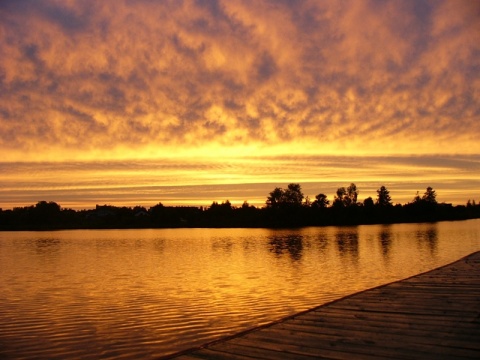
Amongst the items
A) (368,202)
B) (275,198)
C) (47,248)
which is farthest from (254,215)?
(47,248)

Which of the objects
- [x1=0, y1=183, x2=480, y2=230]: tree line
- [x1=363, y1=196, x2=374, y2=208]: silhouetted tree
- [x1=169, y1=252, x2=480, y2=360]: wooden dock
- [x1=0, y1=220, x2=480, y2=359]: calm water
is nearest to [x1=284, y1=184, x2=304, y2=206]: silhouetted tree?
[x1=0, y1=183, x2=480, y2=230]: tree line

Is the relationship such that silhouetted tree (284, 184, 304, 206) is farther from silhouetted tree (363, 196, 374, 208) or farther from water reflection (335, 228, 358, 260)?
water reflection (335, 228, 358, 260)

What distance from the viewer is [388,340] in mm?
8445

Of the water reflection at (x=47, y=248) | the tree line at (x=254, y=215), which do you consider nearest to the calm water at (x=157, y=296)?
the water reflection at (x=47, y=248)

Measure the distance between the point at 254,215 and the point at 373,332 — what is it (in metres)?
147

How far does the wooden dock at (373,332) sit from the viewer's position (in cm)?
773

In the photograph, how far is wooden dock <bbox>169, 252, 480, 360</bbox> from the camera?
7.73m

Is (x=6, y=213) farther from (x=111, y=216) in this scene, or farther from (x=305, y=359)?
(x=305, y=359)

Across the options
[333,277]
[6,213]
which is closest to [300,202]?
[6,213]

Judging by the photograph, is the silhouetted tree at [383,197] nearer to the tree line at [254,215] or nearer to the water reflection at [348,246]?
the tree line at [254,215]

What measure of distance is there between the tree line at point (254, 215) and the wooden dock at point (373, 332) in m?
130

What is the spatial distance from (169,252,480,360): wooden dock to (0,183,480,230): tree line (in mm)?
129682

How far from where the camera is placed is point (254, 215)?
513 ft

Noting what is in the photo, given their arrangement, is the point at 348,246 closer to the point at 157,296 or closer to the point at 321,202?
the point at 157,296
